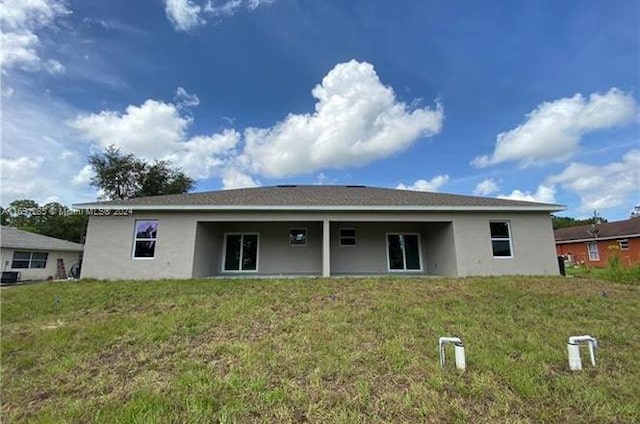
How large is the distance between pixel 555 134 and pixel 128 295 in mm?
21595

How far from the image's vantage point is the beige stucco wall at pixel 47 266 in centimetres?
1877

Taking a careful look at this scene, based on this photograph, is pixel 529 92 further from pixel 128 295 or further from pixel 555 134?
pixel 128 295

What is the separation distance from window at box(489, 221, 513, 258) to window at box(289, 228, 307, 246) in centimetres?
745

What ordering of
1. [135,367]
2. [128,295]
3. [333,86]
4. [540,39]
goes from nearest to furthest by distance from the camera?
[135,367]
[128,295]
[540,39]
[333,86]

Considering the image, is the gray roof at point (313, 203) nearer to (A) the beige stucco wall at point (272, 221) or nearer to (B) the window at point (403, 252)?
(A) the beige stucco wall at point (272, 221)

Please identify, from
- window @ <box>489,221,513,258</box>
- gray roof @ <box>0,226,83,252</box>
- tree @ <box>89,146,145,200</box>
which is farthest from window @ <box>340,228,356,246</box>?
tree @ <box>89,146,145,200</box>

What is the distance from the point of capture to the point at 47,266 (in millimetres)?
21500

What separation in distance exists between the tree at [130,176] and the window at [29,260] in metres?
9.56

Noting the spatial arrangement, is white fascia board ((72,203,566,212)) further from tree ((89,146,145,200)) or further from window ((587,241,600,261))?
window ((587,241,600,261))

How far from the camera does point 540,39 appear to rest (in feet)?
39.2

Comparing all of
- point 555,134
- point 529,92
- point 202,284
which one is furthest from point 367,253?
point 555,134

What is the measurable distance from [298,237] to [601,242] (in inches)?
1114

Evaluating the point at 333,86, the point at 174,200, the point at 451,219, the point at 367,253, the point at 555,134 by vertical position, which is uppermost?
the point at 333,86

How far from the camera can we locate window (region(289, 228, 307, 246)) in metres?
14.0
